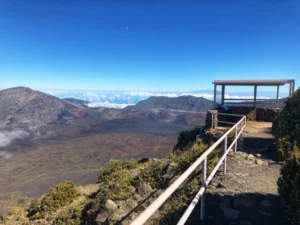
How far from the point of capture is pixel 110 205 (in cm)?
806

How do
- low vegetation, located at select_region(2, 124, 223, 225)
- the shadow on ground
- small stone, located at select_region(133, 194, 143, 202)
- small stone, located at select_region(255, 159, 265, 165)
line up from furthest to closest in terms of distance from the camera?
small stone, located at select_region(133, 194, 143, 202)
small stone, located at select_region(255, 159, 265, 165)
low vegetation, located at select_region(2, 124, 223, 225)
the shadow on ground

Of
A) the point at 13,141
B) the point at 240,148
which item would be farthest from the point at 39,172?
the point at 240,148

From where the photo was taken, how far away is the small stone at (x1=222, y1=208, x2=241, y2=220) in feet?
12.9

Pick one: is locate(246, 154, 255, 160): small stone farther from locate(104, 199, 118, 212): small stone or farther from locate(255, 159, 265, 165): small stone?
locate(104, 199, 118, 212): small stone

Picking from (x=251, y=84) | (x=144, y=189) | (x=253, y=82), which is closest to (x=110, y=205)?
(x=144, y=189)

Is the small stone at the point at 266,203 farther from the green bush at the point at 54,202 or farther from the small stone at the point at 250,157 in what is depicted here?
the green bush at the point at 54,202

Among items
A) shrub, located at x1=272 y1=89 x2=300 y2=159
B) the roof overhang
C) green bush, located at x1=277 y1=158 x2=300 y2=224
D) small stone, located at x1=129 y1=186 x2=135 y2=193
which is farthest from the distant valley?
green bush, located at x1=277 y1=158 x2=300 y2=224

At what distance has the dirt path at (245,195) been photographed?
153 inches

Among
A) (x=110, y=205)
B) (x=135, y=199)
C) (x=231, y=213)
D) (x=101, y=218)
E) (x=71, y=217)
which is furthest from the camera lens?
(x=71, y=217)

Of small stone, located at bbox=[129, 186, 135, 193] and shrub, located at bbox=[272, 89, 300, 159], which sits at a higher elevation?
shrub, located at bbox=[272, 89, 300, 159]

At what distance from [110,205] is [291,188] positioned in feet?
20.2

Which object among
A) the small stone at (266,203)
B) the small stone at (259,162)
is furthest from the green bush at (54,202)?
the small stone at (266,203)

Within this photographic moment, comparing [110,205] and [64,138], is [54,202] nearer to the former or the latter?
[110,205]

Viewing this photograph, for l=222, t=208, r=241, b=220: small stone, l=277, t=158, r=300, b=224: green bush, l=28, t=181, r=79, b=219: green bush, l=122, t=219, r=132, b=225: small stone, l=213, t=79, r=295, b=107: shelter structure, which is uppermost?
l=213, t=79, r=295, b=107: shelter structure
